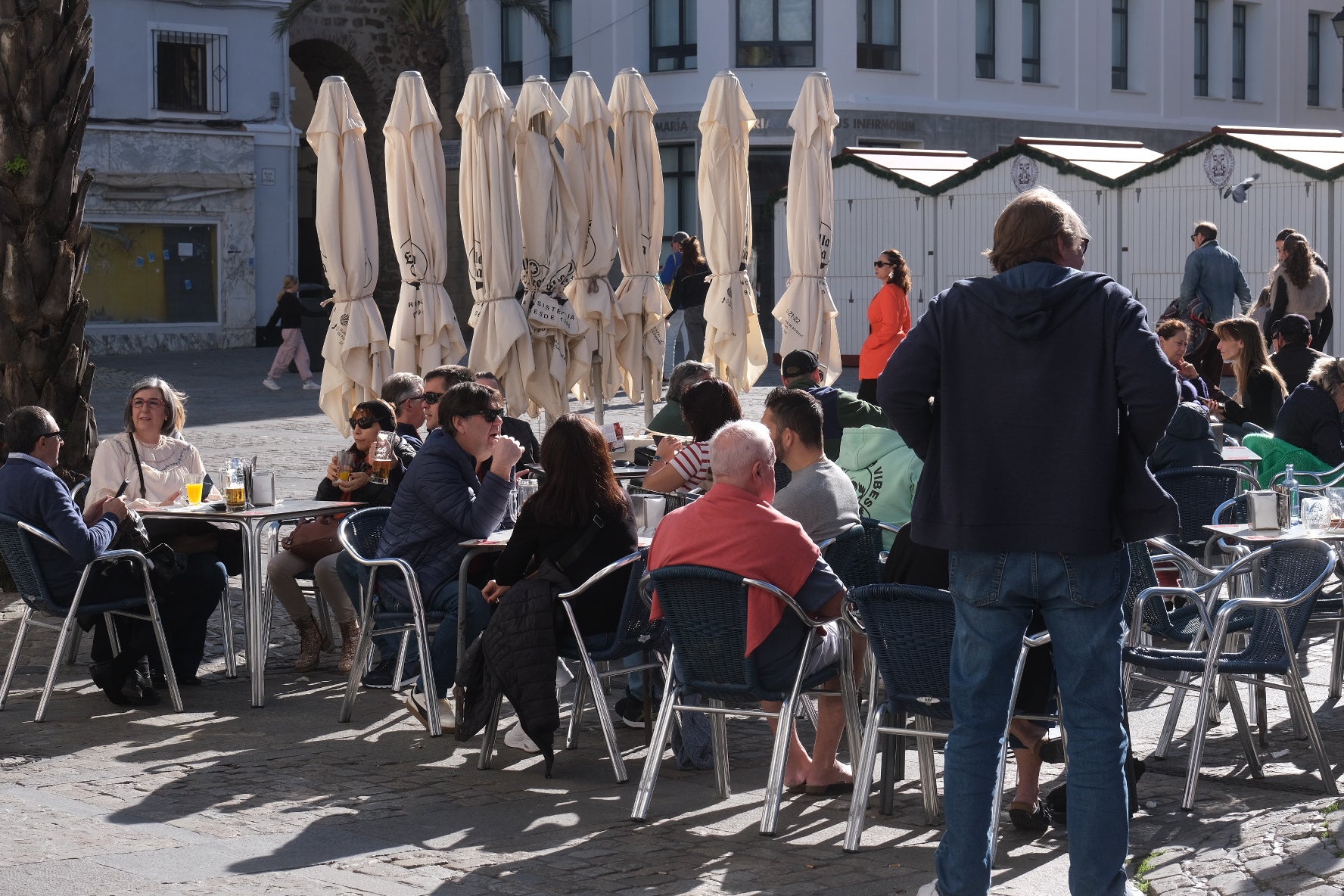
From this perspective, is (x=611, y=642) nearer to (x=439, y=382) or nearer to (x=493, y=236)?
(x=439, y=382)

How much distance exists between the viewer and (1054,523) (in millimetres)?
4805

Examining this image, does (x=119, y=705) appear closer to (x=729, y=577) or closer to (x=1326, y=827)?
(x=729, y=577)

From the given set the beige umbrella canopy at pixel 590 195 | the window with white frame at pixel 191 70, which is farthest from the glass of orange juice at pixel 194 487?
the window with white frame at pixel 191 70

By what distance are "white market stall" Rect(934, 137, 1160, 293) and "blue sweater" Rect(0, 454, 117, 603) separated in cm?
1895

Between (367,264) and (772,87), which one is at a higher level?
(772,87)

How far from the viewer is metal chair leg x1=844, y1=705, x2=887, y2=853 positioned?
595 centimetres

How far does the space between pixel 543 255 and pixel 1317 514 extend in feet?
21.4

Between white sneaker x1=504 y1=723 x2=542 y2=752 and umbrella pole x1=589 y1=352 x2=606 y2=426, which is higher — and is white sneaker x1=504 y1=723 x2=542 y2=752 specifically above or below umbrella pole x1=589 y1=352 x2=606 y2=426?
below

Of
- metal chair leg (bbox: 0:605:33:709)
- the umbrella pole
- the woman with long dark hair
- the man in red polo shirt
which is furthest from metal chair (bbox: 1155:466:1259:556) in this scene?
the woman with long dark hair

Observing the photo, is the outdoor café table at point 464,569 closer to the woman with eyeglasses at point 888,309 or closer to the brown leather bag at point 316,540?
the brown leather bag at point 316,540

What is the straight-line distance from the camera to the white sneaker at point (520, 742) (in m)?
7.49

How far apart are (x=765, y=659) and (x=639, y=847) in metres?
0.78

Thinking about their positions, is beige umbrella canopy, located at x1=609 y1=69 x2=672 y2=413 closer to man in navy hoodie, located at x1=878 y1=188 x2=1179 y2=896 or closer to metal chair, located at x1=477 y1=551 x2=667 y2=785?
metal chair, located at x1=477 y1=551 x2=667 y2=785

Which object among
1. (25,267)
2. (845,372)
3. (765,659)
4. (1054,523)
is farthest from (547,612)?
(845,372)
